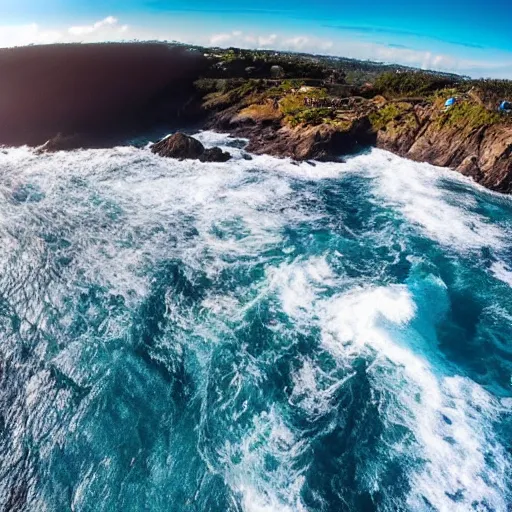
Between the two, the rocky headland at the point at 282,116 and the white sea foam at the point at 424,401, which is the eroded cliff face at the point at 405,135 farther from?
the white sea foam at the point at 424,401

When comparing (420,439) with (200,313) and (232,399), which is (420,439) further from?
(200,313)

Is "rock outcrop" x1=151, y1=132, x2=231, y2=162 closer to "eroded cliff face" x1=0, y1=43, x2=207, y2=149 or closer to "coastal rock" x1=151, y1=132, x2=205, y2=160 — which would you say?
"coastal rock" x1=151, y1=132, x2=205, y2=160

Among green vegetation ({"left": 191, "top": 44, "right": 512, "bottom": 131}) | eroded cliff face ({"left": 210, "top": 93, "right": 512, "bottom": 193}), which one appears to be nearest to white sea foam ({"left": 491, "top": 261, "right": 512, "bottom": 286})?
eroded cliff face ({"left": 210, "top": 93, "right": 512, "bottom": 193})

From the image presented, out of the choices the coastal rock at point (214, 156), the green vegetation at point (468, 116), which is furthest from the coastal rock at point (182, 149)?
the green vegetation at point (468, 116)

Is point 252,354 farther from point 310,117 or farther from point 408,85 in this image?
point 408,85

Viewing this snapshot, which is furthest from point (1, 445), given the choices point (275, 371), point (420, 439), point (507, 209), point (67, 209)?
point (507, 209)
